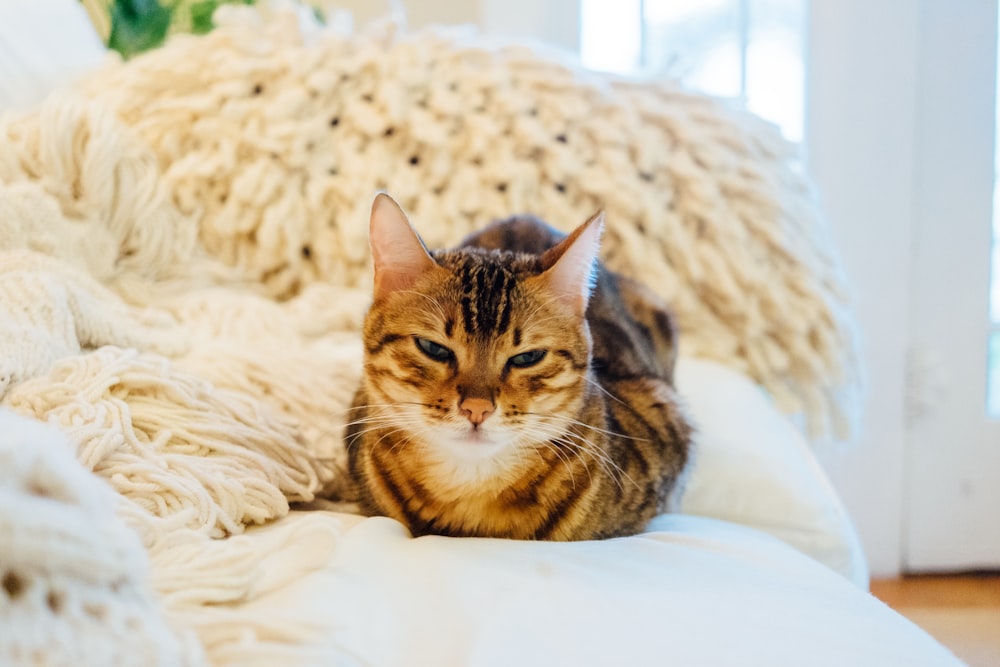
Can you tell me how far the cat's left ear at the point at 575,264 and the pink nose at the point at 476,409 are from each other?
0.15m

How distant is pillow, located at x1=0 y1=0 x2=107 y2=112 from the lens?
3.66 ft

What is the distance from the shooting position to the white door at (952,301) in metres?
1.70

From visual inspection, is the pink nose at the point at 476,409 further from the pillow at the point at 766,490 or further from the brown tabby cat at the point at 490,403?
the pillow at the point at 766,490

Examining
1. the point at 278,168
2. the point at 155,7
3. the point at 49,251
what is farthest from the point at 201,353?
the point at 155,7

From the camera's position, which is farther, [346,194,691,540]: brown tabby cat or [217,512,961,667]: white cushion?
[346,194,691,540]: brown tabby cat

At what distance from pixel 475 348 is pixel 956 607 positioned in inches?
55.4

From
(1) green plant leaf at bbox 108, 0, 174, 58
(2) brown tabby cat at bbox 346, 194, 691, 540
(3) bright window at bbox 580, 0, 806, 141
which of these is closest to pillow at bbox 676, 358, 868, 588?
(2) brown tabby cat at bbox 346, 194, 691, 540

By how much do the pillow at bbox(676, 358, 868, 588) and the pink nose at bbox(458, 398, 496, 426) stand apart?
0.33 metres

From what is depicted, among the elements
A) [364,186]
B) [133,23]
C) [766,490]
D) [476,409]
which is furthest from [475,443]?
[133,23]

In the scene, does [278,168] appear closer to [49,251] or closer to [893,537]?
[49,251]

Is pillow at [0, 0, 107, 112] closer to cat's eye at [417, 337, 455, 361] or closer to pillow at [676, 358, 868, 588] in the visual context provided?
cat's eye at [417, 337, 455, 361]

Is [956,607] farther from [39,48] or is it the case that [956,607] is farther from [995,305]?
[39,48]

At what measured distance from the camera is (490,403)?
712mm

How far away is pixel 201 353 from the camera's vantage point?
2.98ft
